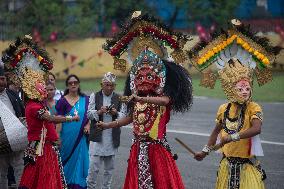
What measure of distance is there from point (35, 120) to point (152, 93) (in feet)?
5.68

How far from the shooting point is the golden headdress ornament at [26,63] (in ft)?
31.4

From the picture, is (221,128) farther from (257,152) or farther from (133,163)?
(133,163)

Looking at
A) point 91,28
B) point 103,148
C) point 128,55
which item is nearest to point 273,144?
point 103,148

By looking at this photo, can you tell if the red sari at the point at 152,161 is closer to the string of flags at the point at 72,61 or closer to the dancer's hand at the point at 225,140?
the dancer's hand at the point at 225,140

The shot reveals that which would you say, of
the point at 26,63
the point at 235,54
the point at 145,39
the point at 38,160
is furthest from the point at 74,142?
the point at 235,54

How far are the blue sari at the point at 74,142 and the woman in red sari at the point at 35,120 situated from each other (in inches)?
51.9

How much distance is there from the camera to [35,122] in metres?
9.45

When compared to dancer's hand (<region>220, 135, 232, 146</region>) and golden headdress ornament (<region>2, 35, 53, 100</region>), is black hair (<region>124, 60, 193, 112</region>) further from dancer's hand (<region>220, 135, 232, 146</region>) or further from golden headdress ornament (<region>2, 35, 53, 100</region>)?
golden headdress ornament (<region>2, 35, 53, 100</region>)

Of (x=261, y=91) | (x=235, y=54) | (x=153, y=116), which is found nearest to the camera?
(x=235, y=54)

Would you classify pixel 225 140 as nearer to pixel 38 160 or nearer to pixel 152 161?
pixel 152 161

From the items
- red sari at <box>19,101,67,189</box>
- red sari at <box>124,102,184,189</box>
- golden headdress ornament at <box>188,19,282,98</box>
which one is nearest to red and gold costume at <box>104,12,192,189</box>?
red sari at <box>124,102,184,189</box>

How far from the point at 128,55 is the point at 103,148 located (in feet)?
7.32

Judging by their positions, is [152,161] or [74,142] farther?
[74,142]

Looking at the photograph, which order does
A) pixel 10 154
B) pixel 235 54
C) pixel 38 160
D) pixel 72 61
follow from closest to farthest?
pixel 235 54 → pixel 38 160 → pixel 10 154 → pixel 72 61
